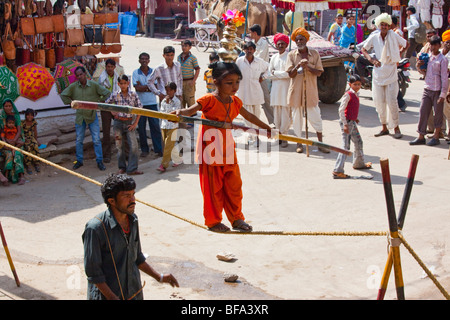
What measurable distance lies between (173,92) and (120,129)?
3.12 ft

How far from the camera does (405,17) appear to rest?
18.9 metres

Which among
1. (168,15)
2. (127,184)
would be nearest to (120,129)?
(127,184)

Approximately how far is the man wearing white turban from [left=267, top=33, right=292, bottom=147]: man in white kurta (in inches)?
59.2

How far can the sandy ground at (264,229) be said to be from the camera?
5879 millimetres

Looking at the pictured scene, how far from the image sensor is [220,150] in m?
5.36

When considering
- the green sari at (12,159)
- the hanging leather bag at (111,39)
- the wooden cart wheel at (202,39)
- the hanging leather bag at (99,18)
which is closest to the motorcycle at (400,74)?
the hanging leather bag at (111,39)

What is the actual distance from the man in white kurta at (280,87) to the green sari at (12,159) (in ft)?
12.8

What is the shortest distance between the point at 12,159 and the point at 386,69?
19.9 feet

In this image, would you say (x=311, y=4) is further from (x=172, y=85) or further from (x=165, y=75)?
(x=172, y=85)

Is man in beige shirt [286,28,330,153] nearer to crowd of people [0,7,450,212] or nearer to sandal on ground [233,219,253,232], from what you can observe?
crowd of people [0,7,450,212]

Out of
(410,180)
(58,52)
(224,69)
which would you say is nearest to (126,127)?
(58,52)

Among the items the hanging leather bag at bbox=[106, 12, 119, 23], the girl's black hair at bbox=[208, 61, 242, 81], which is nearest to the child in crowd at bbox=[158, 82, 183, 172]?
the hanging leather bag at bbox=[106, 12, 119, 23]

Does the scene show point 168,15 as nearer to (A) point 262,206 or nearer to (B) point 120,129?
(B) point 120,129

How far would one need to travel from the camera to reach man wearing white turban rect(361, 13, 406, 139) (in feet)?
34.7
